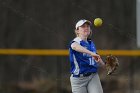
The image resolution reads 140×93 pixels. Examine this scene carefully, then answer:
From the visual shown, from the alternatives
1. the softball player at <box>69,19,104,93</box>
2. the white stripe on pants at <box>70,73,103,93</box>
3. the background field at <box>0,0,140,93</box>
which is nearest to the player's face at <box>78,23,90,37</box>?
the softball player at <box>69,19,104,93</box>

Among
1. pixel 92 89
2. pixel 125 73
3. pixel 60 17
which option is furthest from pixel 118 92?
pixel 92 89

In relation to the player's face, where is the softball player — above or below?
below

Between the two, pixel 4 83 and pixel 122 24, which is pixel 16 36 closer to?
pixel 4 83

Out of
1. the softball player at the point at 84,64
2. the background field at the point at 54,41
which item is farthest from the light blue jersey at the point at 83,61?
the background field at the point at 54,41

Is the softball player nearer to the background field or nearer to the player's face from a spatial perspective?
the player's face

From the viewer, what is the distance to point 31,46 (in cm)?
1020

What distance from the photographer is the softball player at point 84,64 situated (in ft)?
21.1

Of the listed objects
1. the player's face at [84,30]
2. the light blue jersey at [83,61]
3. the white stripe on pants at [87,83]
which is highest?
the player's face at [84,30]

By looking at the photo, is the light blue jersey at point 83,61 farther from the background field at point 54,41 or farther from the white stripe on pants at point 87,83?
the background field at point 54,41

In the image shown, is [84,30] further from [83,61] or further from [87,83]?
[87,83]

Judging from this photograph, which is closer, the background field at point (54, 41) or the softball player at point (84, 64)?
the softball player at point (84, 64)

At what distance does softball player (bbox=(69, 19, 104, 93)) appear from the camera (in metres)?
6.43

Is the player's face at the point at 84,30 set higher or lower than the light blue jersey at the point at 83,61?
higher

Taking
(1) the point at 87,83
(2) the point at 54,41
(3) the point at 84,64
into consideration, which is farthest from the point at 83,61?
(2) the point at 54,41
